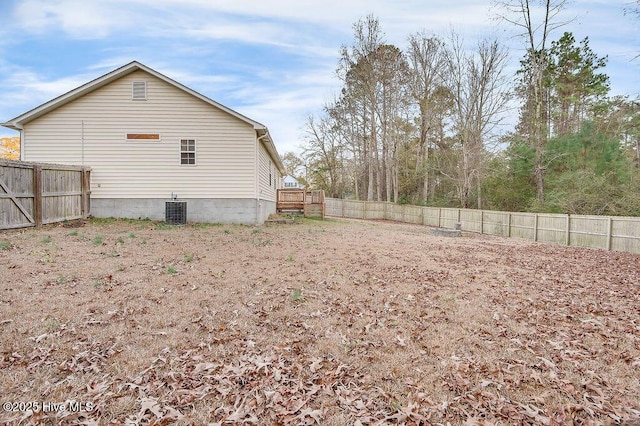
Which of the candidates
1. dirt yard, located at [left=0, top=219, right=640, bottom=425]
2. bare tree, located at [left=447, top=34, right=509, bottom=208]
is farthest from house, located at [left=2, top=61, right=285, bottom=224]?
bare tree, located at [left=447, top=34, right=509, bottom=208]

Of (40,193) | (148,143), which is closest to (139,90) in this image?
(148,143)

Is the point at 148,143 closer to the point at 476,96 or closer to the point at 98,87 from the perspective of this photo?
the point at 98,87

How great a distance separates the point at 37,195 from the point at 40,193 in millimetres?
100

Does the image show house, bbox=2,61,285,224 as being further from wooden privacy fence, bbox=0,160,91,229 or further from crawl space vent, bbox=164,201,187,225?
wooden privacy fence, bbox=0,160,91,229

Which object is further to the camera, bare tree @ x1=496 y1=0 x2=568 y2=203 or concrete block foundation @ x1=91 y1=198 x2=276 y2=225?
bare tree @ x1=496 y1=0 x2=568 y2=203

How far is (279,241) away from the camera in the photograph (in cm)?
1055

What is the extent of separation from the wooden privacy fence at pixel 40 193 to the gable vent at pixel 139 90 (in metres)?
3.24

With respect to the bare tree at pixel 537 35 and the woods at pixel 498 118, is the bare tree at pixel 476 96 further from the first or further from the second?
the bare tree at pixel 537 35

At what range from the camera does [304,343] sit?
3.76m

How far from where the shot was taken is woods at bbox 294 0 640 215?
52.7ft

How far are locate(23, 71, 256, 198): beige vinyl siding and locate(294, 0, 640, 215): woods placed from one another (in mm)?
14308

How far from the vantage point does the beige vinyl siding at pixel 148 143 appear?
1351 cm

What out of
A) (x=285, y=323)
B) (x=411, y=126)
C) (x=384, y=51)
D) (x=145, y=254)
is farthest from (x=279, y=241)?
(x=411, y=126)

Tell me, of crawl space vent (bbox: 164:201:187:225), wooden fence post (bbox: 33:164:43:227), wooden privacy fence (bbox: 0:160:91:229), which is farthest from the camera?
crawl space vent (bbox: 164:201:187:225)
